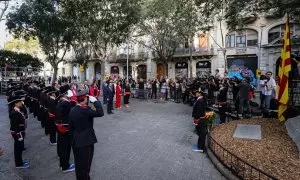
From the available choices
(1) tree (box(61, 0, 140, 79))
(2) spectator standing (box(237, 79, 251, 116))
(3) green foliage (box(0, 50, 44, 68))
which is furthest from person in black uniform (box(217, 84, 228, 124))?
(3) green foliage (box(0, 50, 44, 68))

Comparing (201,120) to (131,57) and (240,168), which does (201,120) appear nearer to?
(240,168)

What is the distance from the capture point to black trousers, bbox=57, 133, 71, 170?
6.55m

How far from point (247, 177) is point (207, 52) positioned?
99.5ft

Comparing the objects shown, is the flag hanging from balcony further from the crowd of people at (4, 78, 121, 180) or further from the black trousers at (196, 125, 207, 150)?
the crowd of people at (4, 78, 121, 180)

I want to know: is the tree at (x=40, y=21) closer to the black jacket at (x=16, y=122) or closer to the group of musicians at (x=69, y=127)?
the group of musicians at (x=69, y=127)

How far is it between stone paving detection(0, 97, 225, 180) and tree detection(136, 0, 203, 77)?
14.5m

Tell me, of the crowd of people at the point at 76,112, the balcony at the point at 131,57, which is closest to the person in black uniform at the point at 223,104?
the crowd of people at the point at 76,112

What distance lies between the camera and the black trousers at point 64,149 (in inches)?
258

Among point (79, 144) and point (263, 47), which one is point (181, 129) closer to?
point (79, 144)

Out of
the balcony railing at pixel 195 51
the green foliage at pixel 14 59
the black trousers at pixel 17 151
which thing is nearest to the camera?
the black trousers at pixel 17 151

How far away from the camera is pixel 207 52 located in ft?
114

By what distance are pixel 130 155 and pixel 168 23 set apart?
2256cm

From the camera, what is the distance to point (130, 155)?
766cm

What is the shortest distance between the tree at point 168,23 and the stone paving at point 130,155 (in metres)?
14.5
